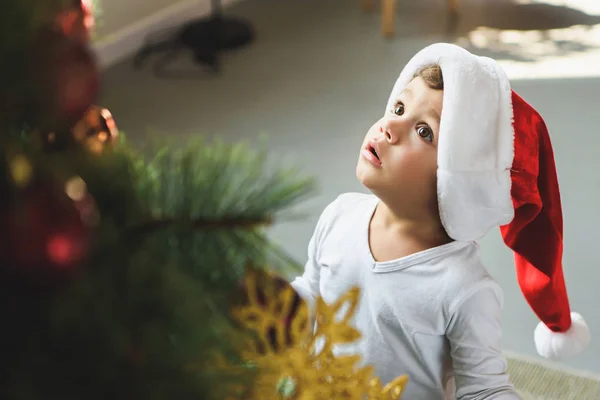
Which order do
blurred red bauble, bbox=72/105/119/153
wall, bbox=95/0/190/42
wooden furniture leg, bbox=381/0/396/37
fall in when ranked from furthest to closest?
wooden furniture leg, bbox=381/0/396/37 → wall, bbox=95/0/190/42 → blurred red bauble, bbox=72/105/119/153

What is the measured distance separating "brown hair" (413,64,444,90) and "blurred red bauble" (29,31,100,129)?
2.58 ft

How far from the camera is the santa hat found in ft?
3.29

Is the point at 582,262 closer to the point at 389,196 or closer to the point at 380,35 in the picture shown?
the point at 389,196

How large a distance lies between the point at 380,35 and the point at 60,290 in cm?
306

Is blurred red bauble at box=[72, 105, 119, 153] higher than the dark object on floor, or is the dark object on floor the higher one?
blurred red bauble at box=[72, 105, 119, 153]

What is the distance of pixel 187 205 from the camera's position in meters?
0.38

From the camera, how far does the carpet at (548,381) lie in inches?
62.8

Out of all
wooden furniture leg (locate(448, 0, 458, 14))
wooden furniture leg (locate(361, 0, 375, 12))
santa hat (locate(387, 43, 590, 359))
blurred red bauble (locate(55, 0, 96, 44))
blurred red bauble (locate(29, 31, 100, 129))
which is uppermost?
blurred red bauble (locate(55, 0, 96, 44))

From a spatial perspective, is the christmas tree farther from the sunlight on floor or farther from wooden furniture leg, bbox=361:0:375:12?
wooden furniture leg, bbox=361:0:375:12

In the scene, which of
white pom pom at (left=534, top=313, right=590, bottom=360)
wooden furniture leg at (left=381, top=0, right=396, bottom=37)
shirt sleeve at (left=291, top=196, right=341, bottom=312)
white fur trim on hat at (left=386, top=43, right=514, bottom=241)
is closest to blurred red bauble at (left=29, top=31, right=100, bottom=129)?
white fur trim on hat at (left=386, top=43, right=514, bottom=241)

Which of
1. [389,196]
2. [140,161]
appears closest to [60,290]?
[140,161]

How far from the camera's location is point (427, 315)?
3.53ft

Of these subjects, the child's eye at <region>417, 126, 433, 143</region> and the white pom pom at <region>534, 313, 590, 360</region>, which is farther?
the white pom pom at <region>534, 313, 590, 360</region>

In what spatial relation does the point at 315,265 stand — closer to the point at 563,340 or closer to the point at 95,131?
the point at 563,340
